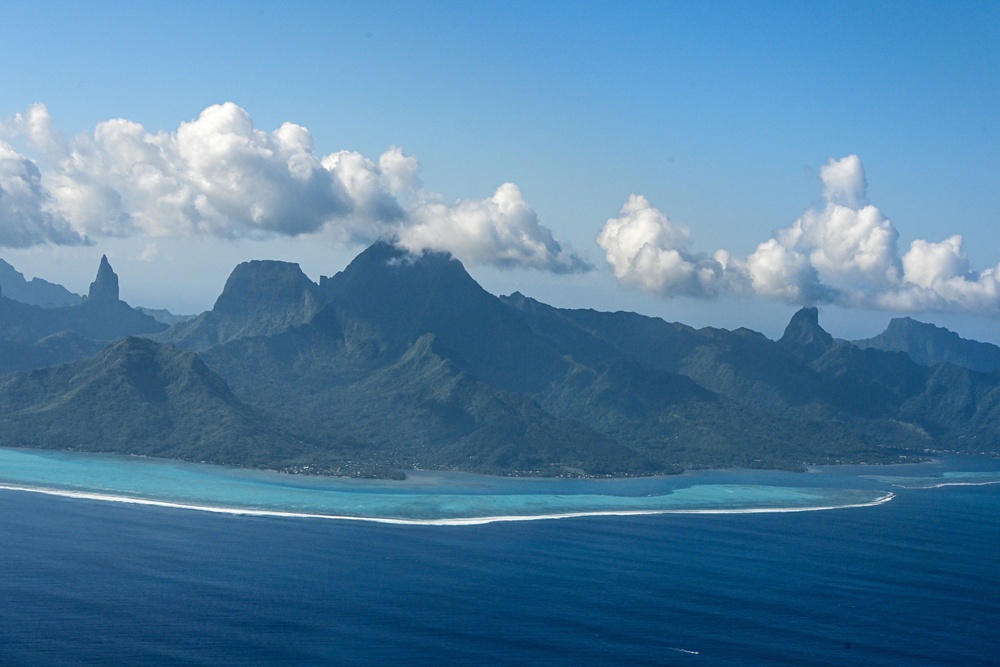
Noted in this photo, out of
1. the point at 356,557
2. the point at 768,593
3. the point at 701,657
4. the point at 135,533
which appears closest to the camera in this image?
the point at 701,657

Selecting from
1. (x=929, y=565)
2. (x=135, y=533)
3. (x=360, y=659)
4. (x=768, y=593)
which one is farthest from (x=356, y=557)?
(x=929, y=565)

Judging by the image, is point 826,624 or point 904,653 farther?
point 826,624

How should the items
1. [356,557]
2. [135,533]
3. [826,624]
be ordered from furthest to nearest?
[135,533], [356,557], [826,624]

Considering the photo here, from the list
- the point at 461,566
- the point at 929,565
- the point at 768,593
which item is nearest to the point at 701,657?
the point at 768,593

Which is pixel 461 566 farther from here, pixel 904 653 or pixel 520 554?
pixel 904 653

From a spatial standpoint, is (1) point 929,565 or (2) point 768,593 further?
(1) point 929,565

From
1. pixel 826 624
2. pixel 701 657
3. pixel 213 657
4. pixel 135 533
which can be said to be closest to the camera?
pixel 213 657

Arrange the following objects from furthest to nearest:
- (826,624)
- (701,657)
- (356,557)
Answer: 1. (356,557)
2. (826,624)
3. (701,657)

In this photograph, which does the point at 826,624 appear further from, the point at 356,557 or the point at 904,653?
the point at 356,557

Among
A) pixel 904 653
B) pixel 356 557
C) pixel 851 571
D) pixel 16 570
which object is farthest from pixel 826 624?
pixel 16 570
